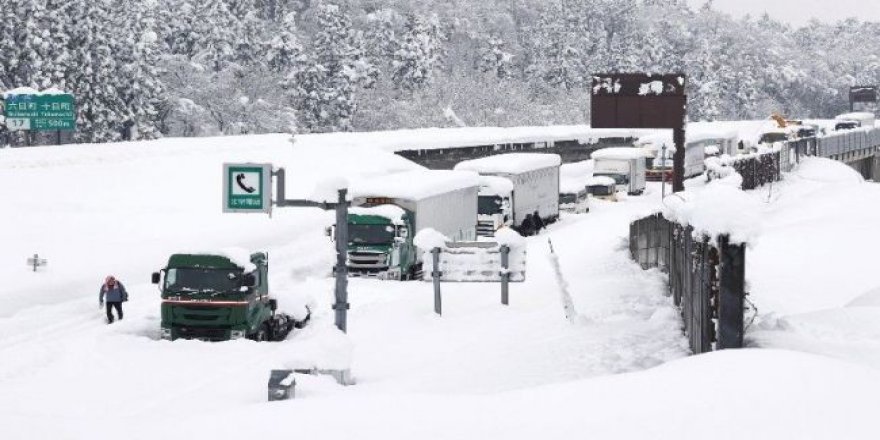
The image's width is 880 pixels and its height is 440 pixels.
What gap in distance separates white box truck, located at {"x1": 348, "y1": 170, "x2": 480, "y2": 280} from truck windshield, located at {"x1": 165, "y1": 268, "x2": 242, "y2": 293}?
9848 mm

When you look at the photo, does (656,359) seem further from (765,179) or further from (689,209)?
(765,179)

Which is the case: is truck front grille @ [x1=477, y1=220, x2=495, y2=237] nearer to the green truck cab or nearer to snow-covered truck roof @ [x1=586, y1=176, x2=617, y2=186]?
the green truck cab

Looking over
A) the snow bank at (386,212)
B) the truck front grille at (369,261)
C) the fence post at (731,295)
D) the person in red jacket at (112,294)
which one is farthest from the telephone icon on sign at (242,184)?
the snow bank at (386,212)

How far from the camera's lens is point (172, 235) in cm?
4497

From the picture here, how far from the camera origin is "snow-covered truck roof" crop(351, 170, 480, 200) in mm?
37938

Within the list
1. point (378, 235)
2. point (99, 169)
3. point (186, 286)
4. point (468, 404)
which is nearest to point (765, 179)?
point (378, 235)

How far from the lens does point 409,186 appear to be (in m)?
38.7

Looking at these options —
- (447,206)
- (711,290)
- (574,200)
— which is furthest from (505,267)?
(574,200)

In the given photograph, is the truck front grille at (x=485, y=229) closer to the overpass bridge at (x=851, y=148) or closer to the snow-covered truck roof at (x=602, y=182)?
the snow-covered truck roof at (x=602, y=182)

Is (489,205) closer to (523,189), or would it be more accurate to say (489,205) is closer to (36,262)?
(523,189)

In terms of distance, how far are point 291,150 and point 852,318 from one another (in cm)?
5693

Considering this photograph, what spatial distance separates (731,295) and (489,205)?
34.1 m

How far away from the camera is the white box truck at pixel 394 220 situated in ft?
119

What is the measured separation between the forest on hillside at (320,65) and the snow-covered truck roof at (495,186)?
38100 millimetres
